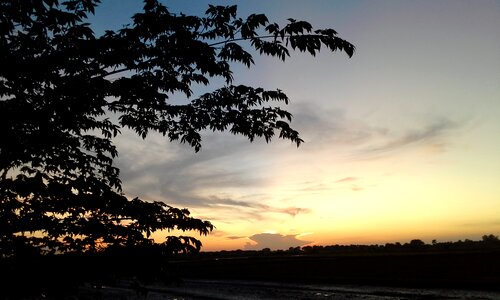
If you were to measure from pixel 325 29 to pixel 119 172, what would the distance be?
3.37 meters

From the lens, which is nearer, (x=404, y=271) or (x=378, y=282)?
(x=378, y=282)

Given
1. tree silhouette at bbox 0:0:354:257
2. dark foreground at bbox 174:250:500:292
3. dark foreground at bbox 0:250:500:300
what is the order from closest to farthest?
tree silhouette at bbox 0:0:354:257, dark foreground at bbox 0:250:500:300, dark foreground at bbox 174:250:500:292

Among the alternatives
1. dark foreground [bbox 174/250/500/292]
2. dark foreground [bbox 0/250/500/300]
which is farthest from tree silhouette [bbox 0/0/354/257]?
dark foreground [bbox 174/250/500/292]

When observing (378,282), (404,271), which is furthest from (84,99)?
(404,271)

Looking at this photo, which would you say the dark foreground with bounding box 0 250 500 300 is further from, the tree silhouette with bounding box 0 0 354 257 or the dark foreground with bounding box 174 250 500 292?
the tree silhouette with bounding box 0 0 354 257

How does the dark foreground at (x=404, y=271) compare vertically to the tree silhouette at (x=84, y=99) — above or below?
below

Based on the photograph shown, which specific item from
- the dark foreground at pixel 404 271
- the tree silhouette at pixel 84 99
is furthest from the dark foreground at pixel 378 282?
the tree silhouette at pixel 84 99

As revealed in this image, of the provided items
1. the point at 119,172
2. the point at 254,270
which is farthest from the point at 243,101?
the point at 254,270

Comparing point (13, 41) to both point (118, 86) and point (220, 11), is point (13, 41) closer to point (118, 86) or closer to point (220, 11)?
point (118, 86)

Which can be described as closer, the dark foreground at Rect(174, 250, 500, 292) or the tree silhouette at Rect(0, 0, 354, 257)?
the tree silhouette at Rect(0, 0, 354, 257)

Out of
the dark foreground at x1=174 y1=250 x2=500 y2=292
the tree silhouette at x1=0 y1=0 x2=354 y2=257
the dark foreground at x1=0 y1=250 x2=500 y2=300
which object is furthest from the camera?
the dark foreground at x1=174 y1=250 x2=500 y2=292

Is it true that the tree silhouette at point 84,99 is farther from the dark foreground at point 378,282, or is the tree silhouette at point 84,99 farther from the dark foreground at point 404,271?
the dark foreground at point 404,271

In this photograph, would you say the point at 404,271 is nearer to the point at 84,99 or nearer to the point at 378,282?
the point at 378,282

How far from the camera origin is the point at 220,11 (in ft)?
15.4
